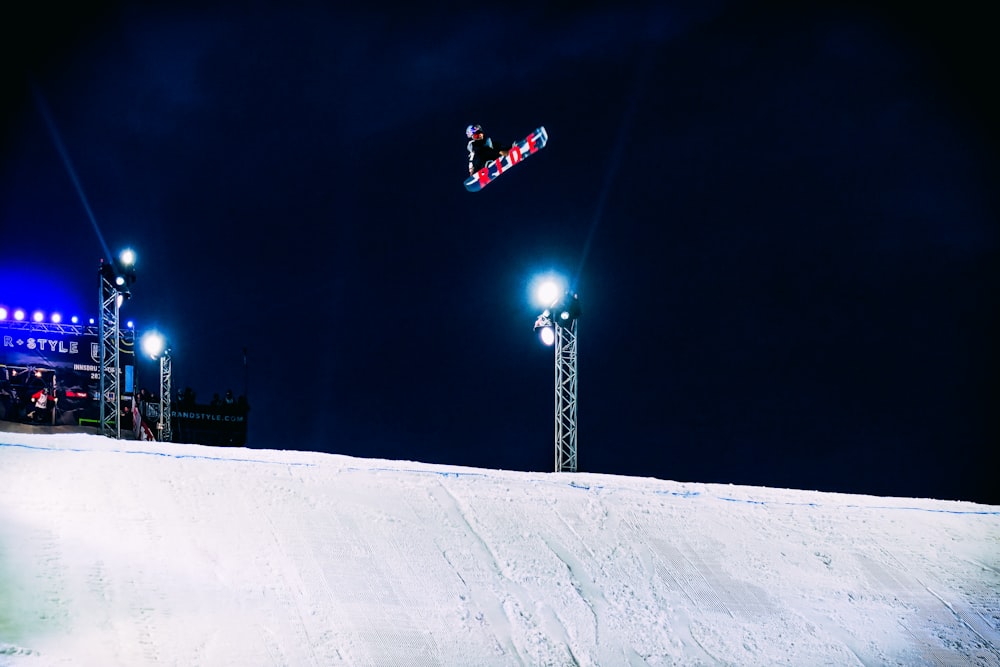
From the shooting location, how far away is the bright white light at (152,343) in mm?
21672

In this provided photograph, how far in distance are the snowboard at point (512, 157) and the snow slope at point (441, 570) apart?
15.5 feet

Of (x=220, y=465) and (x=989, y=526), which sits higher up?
(x=220, y=465)

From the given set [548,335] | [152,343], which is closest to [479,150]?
[548,335]

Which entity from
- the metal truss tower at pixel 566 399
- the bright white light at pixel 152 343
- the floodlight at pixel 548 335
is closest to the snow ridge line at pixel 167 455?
the metal truss tower at pixel 566 399

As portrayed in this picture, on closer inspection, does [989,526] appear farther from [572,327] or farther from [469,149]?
[469,149]

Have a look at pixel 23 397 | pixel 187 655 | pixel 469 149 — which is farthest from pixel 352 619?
pixel 23 397

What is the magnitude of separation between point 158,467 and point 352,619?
4.60 meters

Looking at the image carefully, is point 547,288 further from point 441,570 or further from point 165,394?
point 165,394

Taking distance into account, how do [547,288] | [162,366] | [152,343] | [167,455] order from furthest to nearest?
[162,366]
[152,343]
[547,288]
[167,455]

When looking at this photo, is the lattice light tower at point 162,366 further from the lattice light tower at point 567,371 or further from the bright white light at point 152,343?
the lattice light tower at point 567,371

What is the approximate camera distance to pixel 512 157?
13.7 m

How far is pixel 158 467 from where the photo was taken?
11.5m

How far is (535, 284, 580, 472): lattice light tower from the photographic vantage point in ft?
48.6

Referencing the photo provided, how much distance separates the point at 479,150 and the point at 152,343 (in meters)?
12.2
